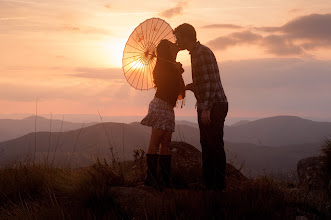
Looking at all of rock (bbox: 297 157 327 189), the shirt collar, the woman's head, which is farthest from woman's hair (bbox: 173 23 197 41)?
rock (bbox: 297 157 327 189)

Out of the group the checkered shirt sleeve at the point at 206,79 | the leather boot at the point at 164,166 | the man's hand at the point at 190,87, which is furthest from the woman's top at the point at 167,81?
the leather boot at the point at 164,166

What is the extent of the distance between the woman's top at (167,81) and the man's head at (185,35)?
0.36 m

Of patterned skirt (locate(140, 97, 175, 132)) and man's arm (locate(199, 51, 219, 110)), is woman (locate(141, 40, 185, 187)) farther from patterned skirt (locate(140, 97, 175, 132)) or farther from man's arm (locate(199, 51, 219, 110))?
man's arm (locate(199, 51, 219, 110))

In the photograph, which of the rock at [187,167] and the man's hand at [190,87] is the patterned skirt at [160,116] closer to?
the man's hand at [190,87]

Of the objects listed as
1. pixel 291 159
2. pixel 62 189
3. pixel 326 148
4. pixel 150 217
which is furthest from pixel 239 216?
pixel 291 159

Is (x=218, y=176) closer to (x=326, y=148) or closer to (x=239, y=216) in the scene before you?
(x=239, y=216)

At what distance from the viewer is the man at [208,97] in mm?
4668

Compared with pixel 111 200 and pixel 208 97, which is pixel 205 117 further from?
pixel 111 200

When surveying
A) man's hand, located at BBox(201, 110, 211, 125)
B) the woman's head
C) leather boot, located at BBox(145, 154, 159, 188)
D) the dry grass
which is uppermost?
the woman's head

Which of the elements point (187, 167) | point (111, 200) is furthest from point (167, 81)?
point (187, 167)

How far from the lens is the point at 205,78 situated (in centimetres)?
468

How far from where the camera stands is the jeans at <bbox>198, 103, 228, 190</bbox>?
4.80 metres

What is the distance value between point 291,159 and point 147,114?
187397 millimetres

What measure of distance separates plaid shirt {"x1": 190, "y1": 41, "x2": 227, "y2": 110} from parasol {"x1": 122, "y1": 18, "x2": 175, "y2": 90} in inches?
28.5
